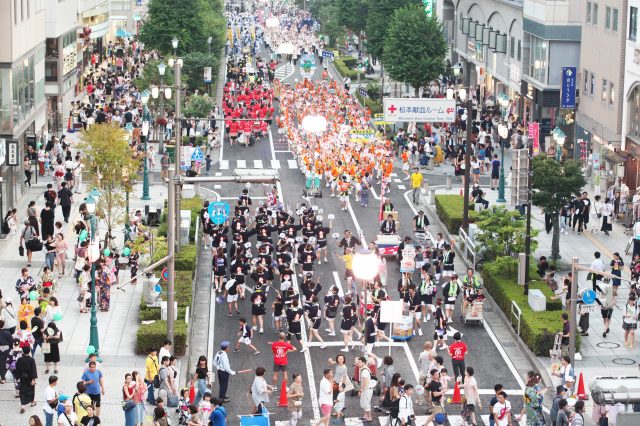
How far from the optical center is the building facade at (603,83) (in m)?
63.5

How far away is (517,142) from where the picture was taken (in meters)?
72.1

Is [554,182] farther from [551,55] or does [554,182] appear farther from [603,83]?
[551,55]

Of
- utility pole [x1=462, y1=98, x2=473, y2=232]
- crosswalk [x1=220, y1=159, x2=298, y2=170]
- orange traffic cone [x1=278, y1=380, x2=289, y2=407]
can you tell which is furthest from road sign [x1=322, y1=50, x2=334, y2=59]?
orange traffic cone [x1=278, y1=380, x2=289, y2=407]

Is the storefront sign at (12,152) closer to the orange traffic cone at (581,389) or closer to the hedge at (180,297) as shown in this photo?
the hedge at (180,297)

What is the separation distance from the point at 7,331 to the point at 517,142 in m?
41.7

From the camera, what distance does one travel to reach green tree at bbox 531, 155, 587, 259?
158 ft

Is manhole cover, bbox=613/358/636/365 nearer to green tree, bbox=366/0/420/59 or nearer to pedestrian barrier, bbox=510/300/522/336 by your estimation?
pedestrian barrier, bbox=510/300/522/336

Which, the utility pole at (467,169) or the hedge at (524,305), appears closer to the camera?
the hedge at (524,305)

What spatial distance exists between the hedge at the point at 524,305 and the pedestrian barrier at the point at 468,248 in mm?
1374

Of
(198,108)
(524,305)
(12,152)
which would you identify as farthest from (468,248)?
(198,108)

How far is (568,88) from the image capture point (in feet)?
235

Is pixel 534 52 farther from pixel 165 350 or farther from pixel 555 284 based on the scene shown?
pixel 165 350

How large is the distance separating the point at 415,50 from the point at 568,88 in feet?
63.1

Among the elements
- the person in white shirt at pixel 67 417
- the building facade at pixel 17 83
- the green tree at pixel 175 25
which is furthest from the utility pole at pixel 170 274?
the green tree at pixel 175 25
